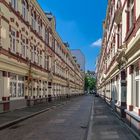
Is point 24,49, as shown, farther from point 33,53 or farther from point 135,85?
point 135,85

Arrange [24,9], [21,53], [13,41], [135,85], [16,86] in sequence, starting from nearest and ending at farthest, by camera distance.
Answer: [135,85], [13,41], [16,86], [21,53], [24,9]

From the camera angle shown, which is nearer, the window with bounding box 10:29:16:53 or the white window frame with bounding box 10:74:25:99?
the window with bounding box 10:29:16:53

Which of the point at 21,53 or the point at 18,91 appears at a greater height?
the point at 21,53

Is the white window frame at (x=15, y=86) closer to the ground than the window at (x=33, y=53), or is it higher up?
closer to the ground

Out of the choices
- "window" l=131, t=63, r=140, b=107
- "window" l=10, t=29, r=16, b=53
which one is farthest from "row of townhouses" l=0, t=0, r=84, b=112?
"window" l=131, t=63, r=140, b=107

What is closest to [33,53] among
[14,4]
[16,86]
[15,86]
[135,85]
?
[16,86]

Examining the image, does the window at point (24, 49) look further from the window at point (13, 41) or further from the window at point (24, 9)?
the window at point (13, 41)

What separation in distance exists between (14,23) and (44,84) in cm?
1787

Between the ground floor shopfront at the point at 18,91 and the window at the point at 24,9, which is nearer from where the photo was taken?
the ground floor shopfront at the point at 18,91

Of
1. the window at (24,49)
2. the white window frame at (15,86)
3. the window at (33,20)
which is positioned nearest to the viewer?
the white window frame at (15,86)

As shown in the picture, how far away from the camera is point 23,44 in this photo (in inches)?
1178

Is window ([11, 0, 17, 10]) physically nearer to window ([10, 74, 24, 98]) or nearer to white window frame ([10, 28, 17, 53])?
white window frame ([10, 28, 17, 53])

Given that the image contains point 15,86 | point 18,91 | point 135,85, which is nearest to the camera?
point 135,85

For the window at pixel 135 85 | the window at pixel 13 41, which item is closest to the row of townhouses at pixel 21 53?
the window at pixel 13 41
